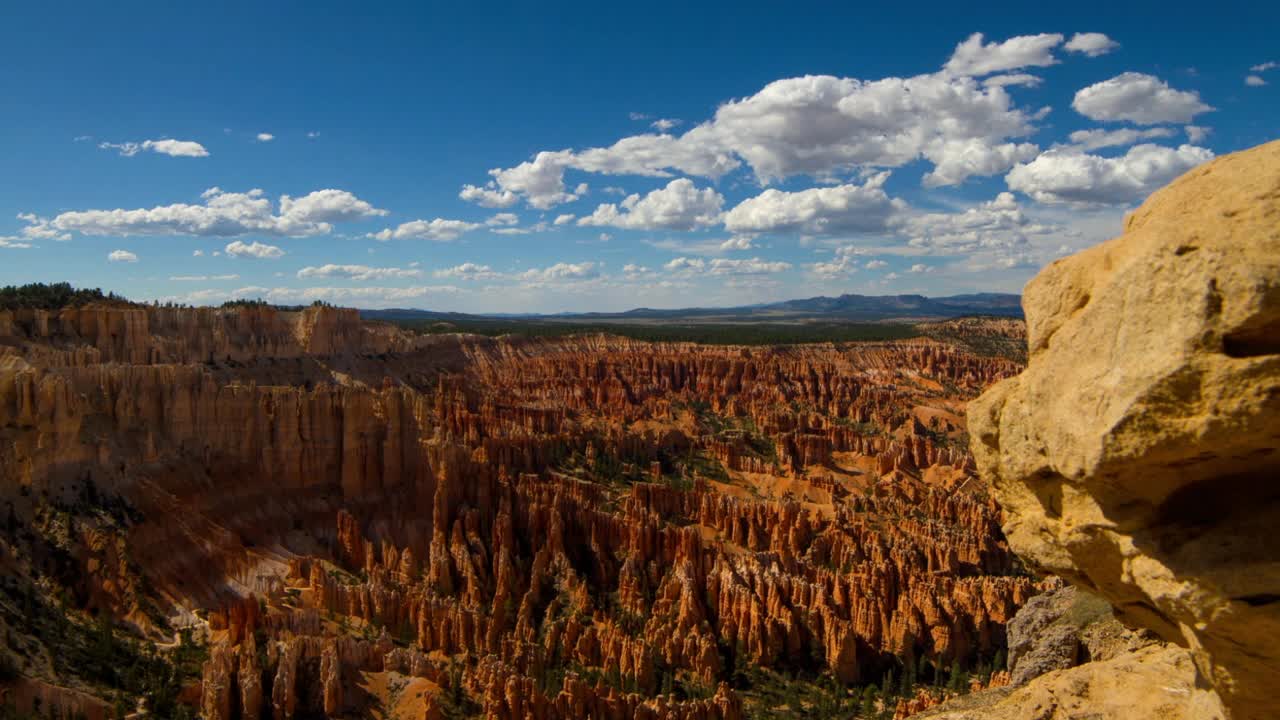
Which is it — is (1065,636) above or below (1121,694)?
below

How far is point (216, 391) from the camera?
133 feet

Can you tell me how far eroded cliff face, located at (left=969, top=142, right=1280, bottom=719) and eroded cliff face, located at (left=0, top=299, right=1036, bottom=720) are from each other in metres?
22.1

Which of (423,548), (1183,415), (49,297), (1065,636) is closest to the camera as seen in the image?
(1183,415)

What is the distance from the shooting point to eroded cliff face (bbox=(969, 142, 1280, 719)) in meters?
5.43

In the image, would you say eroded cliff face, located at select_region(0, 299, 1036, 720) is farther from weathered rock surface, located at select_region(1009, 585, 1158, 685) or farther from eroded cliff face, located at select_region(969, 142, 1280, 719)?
eroded cliff face, located at select_region(969, 142, 1280, 719)

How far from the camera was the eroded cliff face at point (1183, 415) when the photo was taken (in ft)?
17.8

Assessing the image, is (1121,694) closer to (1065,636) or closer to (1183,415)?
(1065,636)

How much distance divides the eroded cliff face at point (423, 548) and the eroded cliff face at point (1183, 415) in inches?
871

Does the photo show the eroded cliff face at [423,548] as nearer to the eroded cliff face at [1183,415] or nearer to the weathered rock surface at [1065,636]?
the weathered rock surface at [1065,636]

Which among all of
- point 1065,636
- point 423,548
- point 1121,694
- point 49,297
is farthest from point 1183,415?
point 49,297

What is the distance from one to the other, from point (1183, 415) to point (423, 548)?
39532mm

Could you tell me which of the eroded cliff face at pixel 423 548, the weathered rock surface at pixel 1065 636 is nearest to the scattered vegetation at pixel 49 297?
the eroded cliff face at pixel 423 548

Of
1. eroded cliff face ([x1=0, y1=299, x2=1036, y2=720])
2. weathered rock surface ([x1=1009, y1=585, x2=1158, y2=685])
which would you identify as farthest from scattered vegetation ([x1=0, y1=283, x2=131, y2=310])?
weathered rock surface ([x1=1009, y1=585, x2=1158, y2=685])

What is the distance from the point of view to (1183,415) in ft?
18.4
